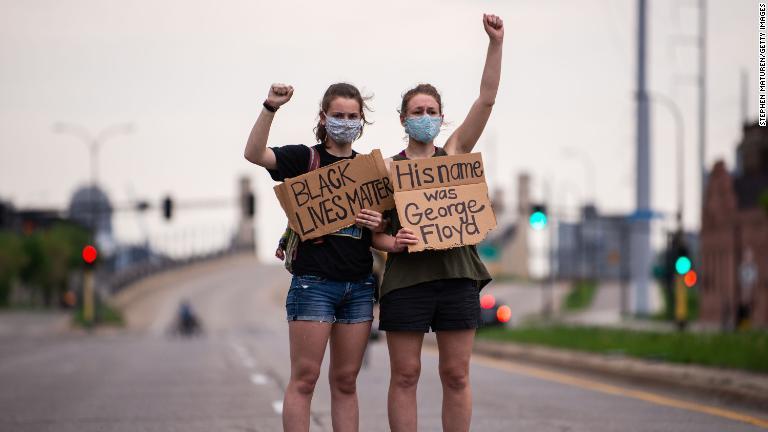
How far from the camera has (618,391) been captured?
55.2ft

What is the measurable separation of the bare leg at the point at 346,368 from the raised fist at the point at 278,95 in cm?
119

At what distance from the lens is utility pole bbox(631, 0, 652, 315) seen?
51.8 metres

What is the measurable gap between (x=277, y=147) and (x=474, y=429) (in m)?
4.57

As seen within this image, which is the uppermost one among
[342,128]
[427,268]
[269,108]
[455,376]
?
[269,108]

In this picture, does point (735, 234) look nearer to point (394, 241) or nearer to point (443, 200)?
point (443, 200)

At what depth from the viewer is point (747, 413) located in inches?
528

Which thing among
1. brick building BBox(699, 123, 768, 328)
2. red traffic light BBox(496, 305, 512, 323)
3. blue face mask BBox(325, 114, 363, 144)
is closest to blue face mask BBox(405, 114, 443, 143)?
blue face mask BBox(325, 114, 363, 144)

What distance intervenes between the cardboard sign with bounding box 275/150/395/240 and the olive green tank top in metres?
0.33

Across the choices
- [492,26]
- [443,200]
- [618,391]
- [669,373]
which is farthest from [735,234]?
[443,200]

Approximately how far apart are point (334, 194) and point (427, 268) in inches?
24.5

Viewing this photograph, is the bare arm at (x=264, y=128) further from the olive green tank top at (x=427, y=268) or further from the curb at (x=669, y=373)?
the curb at (x=669, y=373)

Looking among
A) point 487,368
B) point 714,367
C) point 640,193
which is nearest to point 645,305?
point 640,193

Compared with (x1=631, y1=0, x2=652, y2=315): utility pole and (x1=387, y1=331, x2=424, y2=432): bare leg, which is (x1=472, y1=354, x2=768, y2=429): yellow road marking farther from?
(x1=631, y1=0, x2=652, y2=315): utility pole

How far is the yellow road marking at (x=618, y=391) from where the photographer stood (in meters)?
13.0
